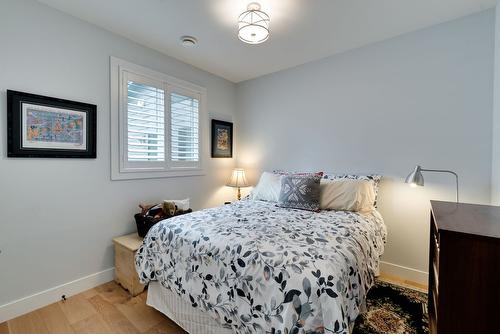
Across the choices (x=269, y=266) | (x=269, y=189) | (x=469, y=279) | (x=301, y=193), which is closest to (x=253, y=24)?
(x=301, y=193)

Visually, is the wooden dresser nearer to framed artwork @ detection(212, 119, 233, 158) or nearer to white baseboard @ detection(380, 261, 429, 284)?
white baseboard @ detection(380, 261, 429, 284)

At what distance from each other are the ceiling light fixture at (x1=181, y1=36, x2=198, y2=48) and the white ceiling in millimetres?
59

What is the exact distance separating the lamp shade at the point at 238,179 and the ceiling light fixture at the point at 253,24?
1989 millimetres

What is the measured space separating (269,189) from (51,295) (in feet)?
7.38

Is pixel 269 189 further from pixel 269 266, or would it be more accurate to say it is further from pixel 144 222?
pixel 269 266

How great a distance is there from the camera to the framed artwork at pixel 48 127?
179 cm

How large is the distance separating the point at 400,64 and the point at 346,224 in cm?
183

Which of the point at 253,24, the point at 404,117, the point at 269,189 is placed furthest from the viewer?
the point at 269,189

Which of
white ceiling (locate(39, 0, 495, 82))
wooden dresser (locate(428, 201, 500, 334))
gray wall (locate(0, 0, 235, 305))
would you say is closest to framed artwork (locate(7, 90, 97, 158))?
gray wall (locate(0, 0, 235, 305))

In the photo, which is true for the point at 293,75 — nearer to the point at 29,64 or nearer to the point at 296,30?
the point at 296,30

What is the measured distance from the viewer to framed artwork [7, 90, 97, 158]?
179cm

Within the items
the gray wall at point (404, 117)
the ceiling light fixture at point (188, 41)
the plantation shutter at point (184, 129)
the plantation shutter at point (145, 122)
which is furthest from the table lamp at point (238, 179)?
the ceiling light fixture at point (188, 41)

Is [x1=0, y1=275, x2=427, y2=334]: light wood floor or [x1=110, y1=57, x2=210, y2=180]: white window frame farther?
[x1=110, y1=57, x2=210, y2=180]: white window frame

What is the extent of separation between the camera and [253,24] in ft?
6.23
